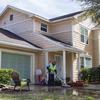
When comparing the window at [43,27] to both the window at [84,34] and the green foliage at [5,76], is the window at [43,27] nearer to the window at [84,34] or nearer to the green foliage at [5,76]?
the window at [84,34]

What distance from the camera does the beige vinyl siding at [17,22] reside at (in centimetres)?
2447

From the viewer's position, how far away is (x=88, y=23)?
2931 centimetres

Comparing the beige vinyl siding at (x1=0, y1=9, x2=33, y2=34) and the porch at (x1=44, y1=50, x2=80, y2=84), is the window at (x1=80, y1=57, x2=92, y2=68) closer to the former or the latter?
the porch at (x1=44, y1=50, x2=80, y2=84)

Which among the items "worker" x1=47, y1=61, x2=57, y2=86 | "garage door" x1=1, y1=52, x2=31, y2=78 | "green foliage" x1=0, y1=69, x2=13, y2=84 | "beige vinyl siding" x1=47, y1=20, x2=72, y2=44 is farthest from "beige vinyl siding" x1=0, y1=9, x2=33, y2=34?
"green foliage" x1=0, y1=69, x2=13, y2=84

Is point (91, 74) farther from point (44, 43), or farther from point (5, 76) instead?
point (5, 76)

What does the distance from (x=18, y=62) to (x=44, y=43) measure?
3228mm

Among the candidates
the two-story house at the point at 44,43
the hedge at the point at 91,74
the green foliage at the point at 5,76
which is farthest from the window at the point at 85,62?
the green foliage at the point at 5,76

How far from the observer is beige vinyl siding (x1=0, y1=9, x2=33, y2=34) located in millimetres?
24469

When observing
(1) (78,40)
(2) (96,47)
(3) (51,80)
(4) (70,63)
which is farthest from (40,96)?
(2) (96,47)

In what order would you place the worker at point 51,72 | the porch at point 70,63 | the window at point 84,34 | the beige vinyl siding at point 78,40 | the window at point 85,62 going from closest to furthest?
the worker at point 51,72 < the porch at point 70,63 < the beige vinyl siding at point 78,40 < the window at point 85,62 < the window at point 84,34

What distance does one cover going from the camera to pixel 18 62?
20984 millimetres

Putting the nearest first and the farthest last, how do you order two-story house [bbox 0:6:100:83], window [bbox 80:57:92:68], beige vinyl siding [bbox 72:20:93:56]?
two-story house [bbox 0:6:100:83]
beige vinyl siding [bbox 72:20:93:56]
window [bbox 80:57:92:68]

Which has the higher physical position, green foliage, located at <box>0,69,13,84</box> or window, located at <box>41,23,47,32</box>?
window, located at <box>41,23,47,32</box>

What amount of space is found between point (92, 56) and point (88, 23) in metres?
4.08
